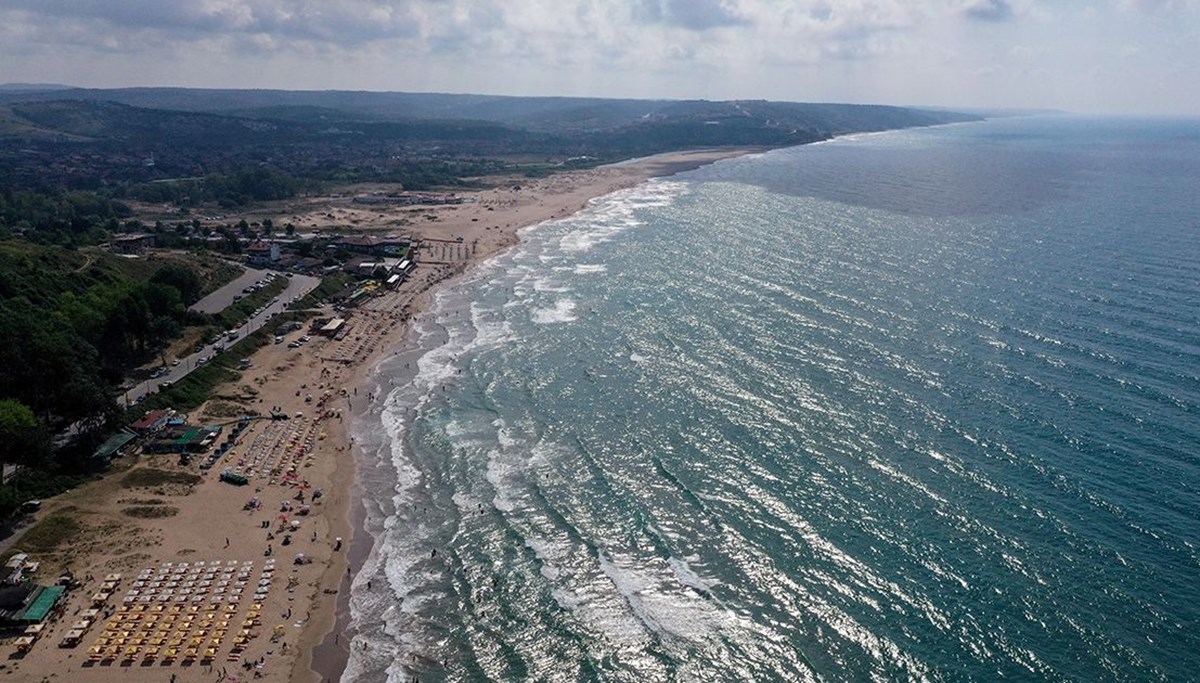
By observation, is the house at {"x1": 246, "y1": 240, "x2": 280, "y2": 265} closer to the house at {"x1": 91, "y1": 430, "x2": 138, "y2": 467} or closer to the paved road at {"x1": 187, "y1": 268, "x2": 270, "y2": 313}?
the paved road at {"x1": 187, "y1": 268, "x2": 270, "y2": 313}

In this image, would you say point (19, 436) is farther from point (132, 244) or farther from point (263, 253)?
point (132, 244)

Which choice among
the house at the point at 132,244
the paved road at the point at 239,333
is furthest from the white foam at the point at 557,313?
the house at the point at 132,244

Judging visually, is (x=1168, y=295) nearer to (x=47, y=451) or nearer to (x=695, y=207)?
(x=695, y=207)

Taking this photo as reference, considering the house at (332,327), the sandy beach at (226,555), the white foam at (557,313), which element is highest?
the white foam at (557,313)

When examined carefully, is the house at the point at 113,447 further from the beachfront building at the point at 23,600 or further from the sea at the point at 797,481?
the sea at the point at 797,481

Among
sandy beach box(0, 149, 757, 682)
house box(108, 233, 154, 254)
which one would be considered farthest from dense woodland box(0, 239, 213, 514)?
house box(108, 233, 154, 254)

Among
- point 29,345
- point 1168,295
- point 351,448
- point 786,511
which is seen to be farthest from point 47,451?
point 1168,295
